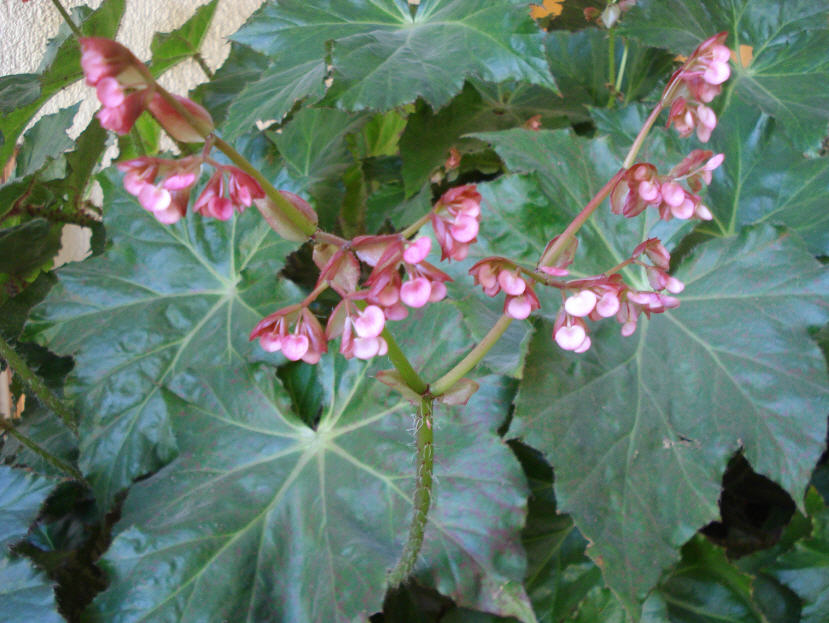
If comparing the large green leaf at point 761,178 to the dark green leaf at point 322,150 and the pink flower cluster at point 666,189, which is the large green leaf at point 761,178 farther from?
the dark green leaf at point 322,150

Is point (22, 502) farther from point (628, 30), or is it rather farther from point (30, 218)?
point (628, 30)

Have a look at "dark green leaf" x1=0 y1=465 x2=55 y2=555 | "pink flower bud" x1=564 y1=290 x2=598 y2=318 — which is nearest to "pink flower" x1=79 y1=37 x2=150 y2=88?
"pink flower bud" x1=564 y1=290 x2=598 y2=318

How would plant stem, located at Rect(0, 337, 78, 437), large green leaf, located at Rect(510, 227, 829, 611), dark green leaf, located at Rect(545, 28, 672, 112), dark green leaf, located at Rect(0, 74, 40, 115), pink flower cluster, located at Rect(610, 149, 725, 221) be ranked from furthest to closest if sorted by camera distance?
dark green leaf, located at Rect(545, 28, 672, 112) → dark green leaf, located at Rect(0, 74, 40, 115) → plant stem, located at Rect(0, 337, 78, 437) → large green leaf, located at Rect(510, 227, 829, 611) → pink flower cluster, located at Rect(610, 149, 725, 221)

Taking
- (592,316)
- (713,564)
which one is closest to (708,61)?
(592,316)

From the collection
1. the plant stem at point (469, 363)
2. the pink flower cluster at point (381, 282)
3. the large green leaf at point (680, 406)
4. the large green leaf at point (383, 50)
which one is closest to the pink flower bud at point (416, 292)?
the pink flower cluster at point (381, 282)

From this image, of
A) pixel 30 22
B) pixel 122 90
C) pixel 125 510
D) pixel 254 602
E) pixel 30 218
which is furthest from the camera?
pixel 30 22

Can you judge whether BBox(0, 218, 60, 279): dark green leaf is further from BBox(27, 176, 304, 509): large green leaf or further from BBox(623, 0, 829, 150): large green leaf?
BBox(623, 0, 829, 150): large green leaf
